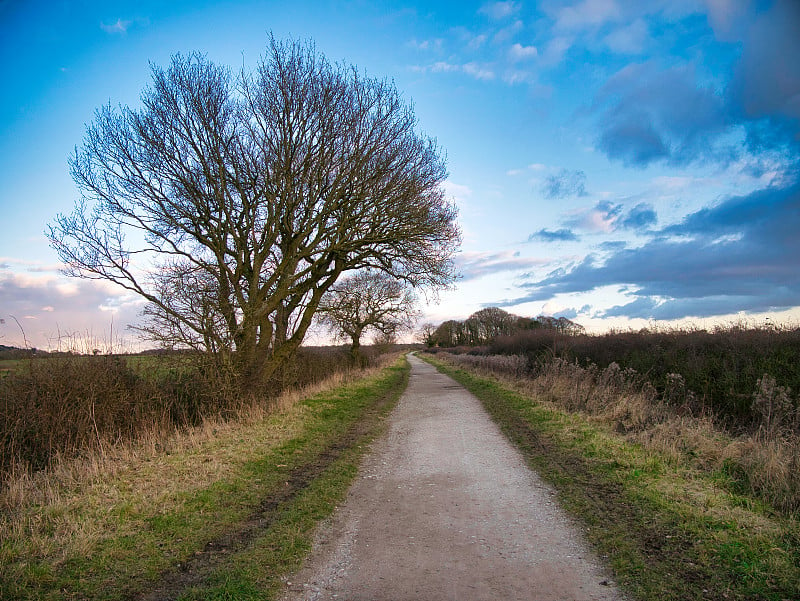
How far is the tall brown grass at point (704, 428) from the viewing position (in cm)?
602

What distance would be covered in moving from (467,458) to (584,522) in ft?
10.3

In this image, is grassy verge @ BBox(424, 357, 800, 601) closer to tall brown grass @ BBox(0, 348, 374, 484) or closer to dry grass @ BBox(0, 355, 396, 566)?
dry grass @ BBox(0, 355, 396, 566)

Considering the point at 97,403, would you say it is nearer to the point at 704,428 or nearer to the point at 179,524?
the point at 179,524

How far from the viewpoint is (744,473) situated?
6.48 m

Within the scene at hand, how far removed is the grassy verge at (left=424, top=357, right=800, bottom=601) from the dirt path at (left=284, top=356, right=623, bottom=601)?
375mm

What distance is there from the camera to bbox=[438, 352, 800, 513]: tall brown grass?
6016mm

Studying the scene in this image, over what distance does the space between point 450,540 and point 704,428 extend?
6.96 m

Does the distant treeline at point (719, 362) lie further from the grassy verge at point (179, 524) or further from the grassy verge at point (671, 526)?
the grassy verge at point (179, 524)

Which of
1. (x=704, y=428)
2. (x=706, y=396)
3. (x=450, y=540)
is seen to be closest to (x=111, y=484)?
(x=450, y=540)

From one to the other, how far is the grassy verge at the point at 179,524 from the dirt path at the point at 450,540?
1.41ft

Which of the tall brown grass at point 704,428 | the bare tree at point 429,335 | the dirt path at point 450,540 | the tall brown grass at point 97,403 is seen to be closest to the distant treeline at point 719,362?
the tall brown grass at point 704,428

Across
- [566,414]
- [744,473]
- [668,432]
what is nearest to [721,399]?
[566,414]

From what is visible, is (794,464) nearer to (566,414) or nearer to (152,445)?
(566,414)

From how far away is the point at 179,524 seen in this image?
17.3 ft
